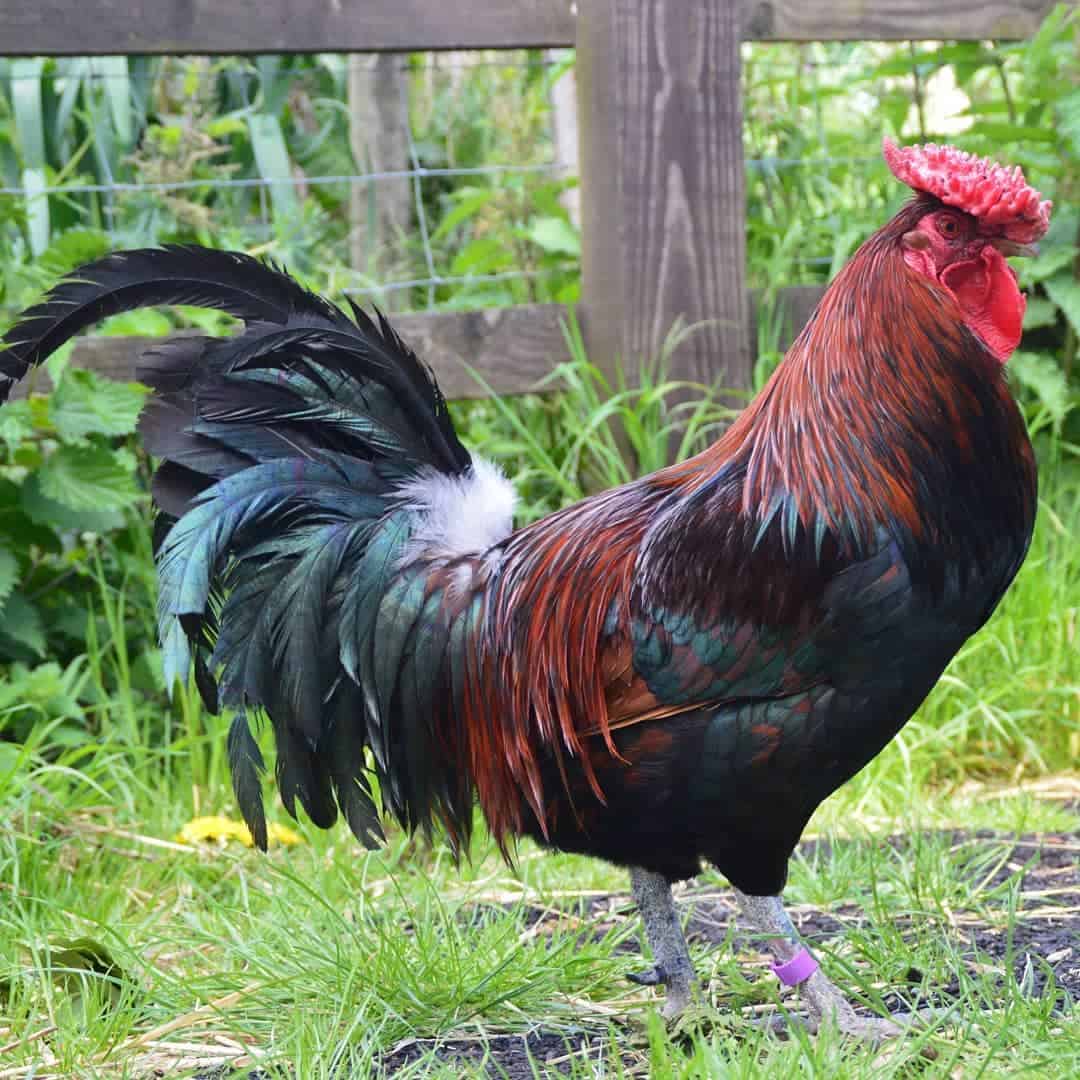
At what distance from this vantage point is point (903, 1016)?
109 inches

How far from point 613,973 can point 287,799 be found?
0.83 m

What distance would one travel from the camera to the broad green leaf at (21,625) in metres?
4.21

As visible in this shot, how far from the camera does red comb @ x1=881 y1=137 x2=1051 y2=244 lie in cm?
258

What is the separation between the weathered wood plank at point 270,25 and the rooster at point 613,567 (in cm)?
184

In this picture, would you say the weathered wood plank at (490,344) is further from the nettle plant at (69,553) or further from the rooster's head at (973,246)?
the rooster's head at (973,246)

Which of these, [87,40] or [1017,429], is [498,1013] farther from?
[87,40]

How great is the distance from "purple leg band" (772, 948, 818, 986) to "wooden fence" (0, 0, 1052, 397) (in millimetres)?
2485

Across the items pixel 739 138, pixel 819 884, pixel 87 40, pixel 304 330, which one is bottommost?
pixel 819 884

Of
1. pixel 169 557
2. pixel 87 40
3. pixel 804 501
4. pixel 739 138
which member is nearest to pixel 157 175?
pixel 87 40

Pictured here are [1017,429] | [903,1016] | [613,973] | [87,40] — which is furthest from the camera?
[87,40]

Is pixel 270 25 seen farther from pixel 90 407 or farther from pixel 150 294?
pixel 150 294

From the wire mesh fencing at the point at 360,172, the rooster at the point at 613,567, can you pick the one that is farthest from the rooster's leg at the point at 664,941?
the wire mesh fencing at the point at 360,172

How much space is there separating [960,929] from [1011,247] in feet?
5.08

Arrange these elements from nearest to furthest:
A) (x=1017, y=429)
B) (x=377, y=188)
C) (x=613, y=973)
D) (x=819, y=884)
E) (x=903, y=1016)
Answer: (x=1017, y=429) → (x=903, y=1016) → (x=613, y=973) → (x=819, y=884) → (x=377, y=188)
